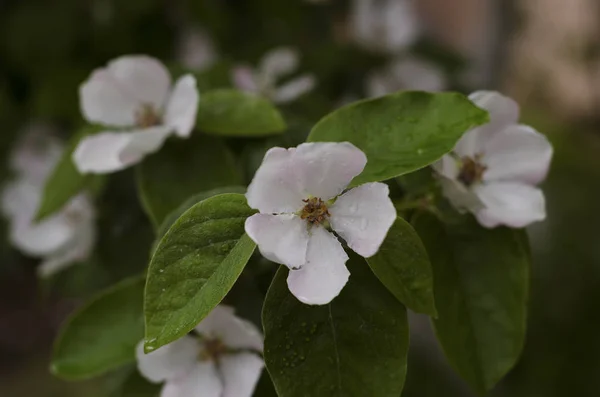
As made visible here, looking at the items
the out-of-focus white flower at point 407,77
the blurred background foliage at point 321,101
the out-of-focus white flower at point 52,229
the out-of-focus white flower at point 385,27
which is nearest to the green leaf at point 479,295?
the blurred background foliage at point 321,101

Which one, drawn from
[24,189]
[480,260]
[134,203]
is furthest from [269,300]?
[24,189]

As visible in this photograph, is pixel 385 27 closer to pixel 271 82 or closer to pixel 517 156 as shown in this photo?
pixel 271 82

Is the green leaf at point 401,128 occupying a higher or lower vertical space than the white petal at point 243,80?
higher

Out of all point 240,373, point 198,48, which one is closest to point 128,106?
point 240,373

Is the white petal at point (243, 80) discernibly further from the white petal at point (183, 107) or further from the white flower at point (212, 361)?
the white flower at point (212, 361)

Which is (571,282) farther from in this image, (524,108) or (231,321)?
(231,321)

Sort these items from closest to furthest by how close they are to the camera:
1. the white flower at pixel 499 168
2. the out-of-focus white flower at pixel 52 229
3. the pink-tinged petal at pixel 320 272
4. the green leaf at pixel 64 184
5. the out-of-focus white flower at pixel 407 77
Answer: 1. the pink-tinged petal at pixel 320 272
2. the white flower at pixel 499 168
3. the green leaf at pixel 64 184
4. the out-of-focus white flower at pixel 52 229
5. the out-of-focus white flower at pixel 407 77
